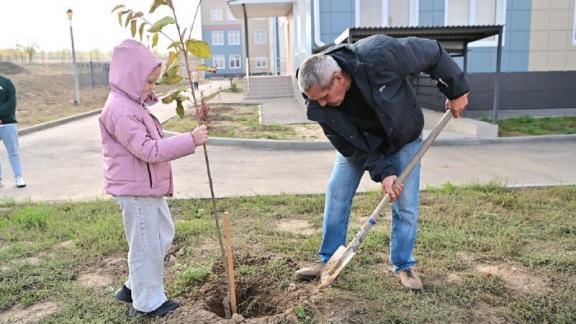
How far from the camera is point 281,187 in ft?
20.0

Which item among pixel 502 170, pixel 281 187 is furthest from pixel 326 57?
pixel 502 170

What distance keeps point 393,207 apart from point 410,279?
1.50ft

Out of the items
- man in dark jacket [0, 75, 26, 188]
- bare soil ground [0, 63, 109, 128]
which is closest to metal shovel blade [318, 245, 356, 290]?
man in dark jacket [0, 75, 26, 188]

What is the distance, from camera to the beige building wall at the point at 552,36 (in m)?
12.5

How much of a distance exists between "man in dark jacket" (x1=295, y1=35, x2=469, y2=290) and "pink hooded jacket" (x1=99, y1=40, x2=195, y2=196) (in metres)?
0.79

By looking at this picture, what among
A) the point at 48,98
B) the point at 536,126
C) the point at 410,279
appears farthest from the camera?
the point at 48,98

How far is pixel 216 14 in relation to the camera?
188 ft

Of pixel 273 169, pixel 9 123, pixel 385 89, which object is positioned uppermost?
pixel 385 89

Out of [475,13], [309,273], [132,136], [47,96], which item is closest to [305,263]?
[309,273]

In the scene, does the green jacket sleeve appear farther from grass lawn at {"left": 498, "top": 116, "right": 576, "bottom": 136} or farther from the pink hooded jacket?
grass lawn at {"left": 498, "top": 116, "right": 576, "bottom": 136}

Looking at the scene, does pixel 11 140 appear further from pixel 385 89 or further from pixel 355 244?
pixel 385 89

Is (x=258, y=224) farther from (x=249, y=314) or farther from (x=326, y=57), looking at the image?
(x=326, y=57)

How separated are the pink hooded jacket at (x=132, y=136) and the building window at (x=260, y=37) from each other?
167ft

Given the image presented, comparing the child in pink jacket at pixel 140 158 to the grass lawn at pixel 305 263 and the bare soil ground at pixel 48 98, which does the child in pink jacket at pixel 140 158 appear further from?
the bare soil ground at pixel 48 98
